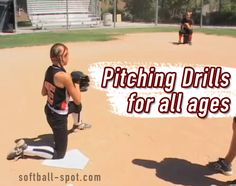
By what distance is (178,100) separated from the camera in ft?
27.7

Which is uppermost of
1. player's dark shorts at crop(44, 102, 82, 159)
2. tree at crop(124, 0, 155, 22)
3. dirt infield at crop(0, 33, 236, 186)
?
tree at crop(124, 0, 155, 22)

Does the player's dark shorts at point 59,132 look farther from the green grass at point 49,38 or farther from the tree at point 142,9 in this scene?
the tree at point 142,9

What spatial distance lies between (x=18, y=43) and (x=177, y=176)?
49.8 feet

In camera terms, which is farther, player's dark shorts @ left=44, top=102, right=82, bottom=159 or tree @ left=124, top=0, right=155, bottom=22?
tree @ left=124, top=0, right=155, bottom=22

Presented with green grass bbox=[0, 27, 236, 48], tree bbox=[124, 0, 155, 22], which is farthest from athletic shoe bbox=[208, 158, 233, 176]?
tree bbox=[124, 0, 155, 22]

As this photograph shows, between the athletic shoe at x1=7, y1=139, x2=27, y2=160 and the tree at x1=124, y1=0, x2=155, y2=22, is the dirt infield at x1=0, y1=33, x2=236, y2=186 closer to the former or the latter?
the athletic shoe at x1=7, y1=139, x2=27, y2=160

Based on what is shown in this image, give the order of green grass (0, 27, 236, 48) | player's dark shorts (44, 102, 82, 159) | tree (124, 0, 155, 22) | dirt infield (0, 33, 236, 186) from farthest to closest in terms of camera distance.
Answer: tree (124, 0, 155, 22) < green grass (0, 27, 236, 48) < player's dark shorts (44, 102, 82, 159) < dirt infield (0, 33, 236, 186)

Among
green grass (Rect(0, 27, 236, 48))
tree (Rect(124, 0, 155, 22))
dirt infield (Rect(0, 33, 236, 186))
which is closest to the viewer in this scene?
dirt infield (Rect(0, 33, 236, 186))

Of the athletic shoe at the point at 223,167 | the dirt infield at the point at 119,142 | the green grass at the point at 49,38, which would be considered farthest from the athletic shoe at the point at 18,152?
the green grass at the point at 49,38

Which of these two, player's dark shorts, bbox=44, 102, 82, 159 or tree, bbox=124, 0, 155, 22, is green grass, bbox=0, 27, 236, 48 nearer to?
player's dark shorts, bbox=44, 102, 82, 159

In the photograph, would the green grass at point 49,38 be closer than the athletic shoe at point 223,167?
No

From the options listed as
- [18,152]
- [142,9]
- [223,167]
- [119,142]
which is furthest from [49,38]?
[142,9]

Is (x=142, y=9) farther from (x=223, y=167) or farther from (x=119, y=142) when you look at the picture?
(x=223, y=167)

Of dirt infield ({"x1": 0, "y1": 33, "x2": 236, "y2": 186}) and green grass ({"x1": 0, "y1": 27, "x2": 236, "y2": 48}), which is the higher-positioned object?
green grass ({"x1": 0, "y1": 27, "x2": 236, "y2": 48})
